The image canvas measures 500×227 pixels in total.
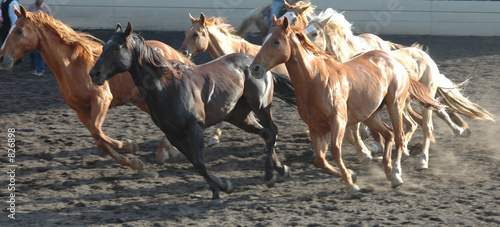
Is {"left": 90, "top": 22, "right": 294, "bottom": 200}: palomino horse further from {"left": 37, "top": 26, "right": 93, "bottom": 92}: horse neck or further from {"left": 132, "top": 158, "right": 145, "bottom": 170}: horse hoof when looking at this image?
{"left": 37, "top": 26, "right": 93, "bottom": 92}: horse neck

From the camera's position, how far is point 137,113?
9.22m

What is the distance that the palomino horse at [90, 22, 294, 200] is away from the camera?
17.7 ft

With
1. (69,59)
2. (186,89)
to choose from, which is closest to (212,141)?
(69,59)

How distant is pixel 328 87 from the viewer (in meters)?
5.71

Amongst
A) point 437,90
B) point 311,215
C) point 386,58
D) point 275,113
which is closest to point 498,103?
point 437,90

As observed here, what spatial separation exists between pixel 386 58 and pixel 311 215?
5.94 ft

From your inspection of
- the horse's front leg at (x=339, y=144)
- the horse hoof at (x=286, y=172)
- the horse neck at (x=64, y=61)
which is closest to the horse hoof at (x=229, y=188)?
the horse hoof at (x=286, y=172)

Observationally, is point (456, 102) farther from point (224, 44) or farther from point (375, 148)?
point (224, 44)

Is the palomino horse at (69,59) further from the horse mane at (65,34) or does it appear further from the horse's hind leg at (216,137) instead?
the horse's hind leg at (216,137)

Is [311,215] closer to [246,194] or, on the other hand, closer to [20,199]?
[246,194]

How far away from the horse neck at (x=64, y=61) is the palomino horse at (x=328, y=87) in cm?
195

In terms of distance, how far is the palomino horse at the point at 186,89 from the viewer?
5.40 meters

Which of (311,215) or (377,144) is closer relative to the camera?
(311,215)

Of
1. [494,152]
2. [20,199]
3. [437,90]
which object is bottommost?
[20,199]
